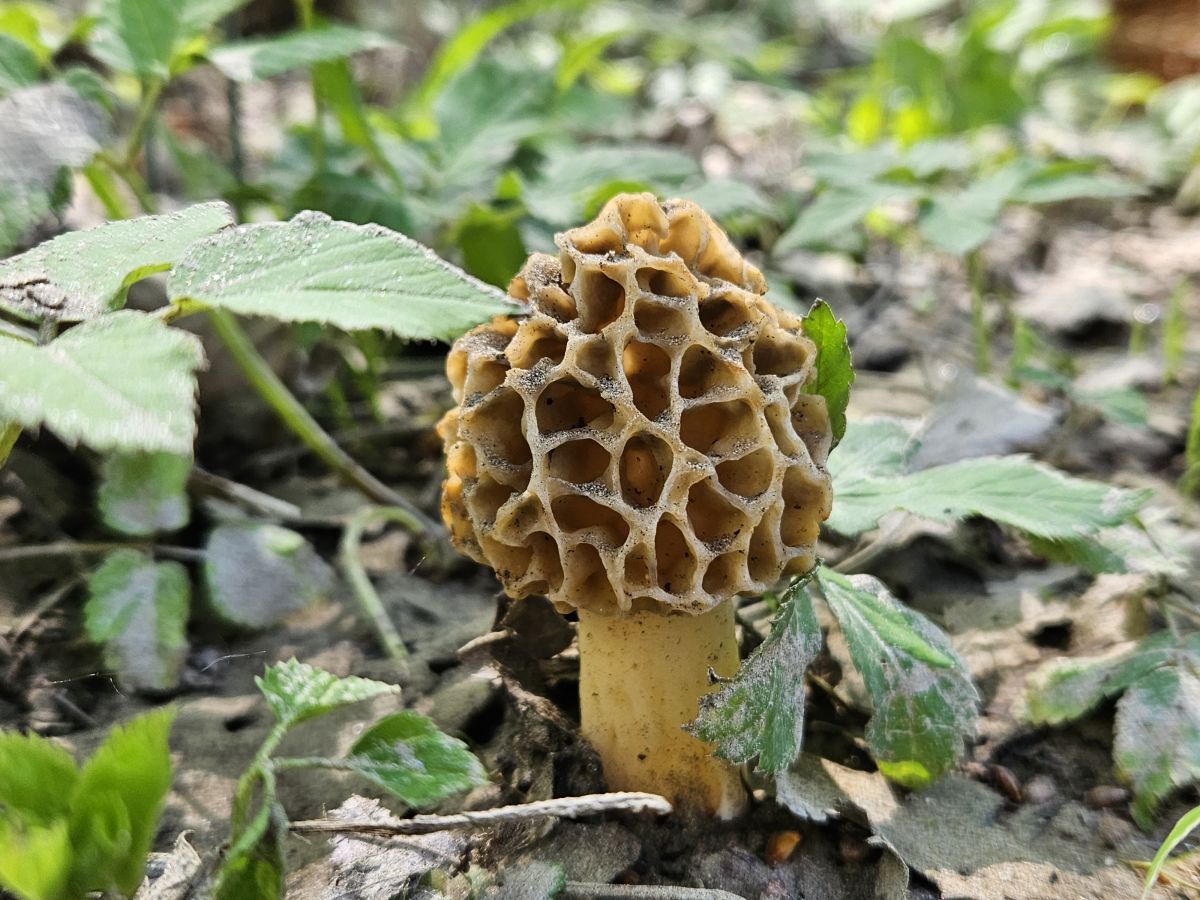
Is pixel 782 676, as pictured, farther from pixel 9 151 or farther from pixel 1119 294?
pixel 1119 294

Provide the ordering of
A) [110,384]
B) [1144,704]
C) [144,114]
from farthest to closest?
[144,114], [1144,704], [110,384]

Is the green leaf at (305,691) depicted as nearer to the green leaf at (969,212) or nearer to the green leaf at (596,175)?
the green leaf at (596,175)

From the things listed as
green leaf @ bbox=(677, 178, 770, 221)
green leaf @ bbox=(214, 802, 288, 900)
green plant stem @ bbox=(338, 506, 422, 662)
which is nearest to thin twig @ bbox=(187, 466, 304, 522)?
green plant stem @ bbox=(338, 506, 422, 662)

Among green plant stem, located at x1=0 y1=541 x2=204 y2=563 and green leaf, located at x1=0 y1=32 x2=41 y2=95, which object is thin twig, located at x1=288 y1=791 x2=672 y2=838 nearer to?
green plant stem, located at x1=0 y1=541 x2=204 y2=563

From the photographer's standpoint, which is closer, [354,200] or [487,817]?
[487,817]

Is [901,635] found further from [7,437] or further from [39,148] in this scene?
[39,148]

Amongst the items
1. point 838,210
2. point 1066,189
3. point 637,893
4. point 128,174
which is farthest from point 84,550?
point 1066,189

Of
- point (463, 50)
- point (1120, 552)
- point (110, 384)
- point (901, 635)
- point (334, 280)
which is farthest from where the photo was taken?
point (463, 50)
